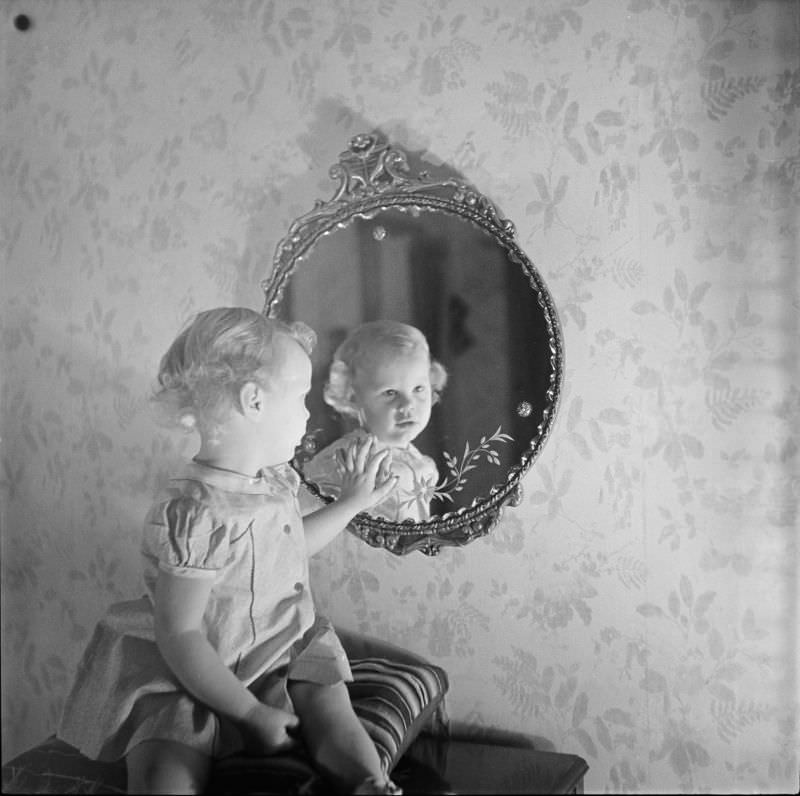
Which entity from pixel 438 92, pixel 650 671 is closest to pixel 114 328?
pixel 438 92

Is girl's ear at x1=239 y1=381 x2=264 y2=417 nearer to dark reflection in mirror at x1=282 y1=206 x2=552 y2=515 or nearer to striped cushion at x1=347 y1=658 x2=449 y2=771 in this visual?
dark reflection in mirror at x1=282 y1=206 x2=552 y2=515

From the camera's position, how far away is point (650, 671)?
1.36 m

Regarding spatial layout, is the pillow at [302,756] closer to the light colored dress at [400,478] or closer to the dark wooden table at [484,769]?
the dark wooden table at [484,769]

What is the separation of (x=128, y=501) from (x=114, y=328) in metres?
0.29

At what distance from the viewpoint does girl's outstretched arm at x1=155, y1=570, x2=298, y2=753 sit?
116 centimetres

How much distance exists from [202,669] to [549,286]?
70cm

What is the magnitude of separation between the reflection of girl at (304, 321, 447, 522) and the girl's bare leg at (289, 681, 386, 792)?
1.00ft

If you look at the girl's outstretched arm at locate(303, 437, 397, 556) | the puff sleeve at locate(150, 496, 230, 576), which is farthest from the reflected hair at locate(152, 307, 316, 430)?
the girl's outstretched arm at locate(303, 437, 397, 556)

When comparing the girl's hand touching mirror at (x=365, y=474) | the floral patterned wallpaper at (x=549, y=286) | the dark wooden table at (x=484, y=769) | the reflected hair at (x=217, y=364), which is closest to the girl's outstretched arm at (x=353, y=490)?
the girl's hand touching mirror at (x=365, y=474)

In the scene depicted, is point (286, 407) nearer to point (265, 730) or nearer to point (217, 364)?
point (217, 364)

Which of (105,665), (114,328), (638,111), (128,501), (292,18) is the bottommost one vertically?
(105,665)

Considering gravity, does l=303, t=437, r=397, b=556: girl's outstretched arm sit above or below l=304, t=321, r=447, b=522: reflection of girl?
below

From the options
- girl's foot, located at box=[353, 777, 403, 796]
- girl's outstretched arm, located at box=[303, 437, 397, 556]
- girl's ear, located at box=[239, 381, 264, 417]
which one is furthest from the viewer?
girl's outstretched arm, located at box=[303, 437, 397, 556]

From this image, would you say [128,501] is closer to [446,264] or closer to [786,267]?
[446,264]
